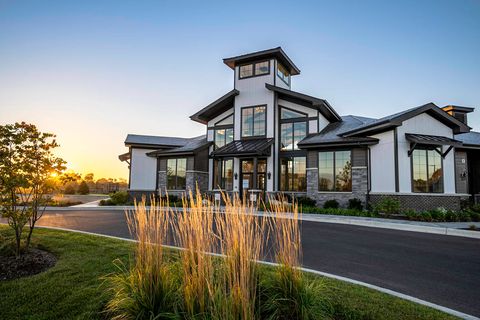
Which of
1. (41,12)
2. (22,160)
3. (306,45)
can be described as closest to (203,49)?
(306,45)

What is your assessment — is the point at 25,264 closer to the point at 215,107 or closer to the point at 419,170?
the point at 419,170

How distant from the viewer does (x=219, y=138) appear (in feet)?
69.2

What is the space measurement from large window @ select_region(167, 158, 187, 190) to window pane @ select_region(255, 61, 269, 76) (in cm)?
875

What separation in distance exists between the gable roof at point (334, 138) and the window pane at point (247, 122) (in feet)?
13.6

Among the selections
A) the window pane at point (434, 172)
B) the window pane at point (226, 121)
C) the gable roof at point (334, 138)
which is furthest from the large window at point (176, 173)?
the window pane at point (434, 172)

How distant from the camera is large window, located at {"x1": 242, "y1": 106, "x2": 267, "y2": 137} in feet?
61.2


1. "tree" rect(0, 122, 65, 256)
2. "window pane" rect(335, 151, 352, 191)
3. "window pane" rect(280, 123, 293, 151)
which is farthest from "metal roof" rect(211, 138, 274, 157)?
"tree" rect(0, 122, 65, 256)

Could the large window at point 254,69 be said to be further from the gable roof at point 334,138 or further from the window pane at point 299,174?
the window pane at point 299,174

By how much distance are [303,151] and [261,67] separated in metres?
6.89

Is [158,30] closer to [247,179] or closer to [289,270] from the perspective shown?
[247,179]

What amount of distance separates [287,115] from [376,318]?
16.4 metres

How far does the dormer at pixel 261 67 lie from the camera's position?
18.5 m

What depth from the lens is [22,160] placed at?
5508 millimetres

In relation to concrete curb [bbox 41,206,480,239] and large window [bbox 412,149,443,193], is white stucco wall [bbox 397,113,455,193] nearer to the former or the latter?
large window [bbox 412,149,443,193]
